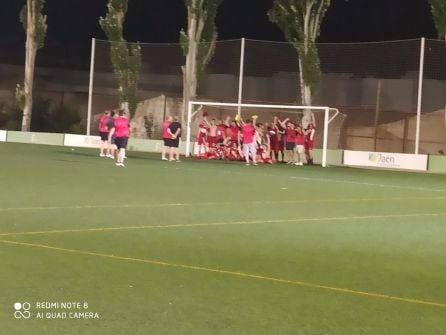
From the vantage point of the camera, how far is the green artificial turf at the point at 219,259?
7438 mm

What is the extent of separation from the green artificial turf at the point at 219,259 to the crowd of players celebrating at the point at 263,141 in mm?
14040

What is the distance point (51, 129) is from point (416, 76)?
22.2m

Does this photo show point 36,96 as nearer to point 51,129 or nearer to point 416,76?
point 51,129

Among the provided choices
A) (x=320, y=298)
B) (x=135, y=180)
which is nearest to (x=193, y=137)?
(x=135, y=180)

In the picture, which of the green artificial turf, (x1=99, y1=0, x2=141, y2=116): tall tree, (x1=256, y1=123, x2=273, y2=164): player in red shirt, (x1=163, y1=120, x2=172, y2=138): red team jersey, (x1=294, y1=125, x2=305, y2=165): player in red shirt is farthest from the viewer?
(x1=99, y1=0, x2=141, y2=116): tall tree

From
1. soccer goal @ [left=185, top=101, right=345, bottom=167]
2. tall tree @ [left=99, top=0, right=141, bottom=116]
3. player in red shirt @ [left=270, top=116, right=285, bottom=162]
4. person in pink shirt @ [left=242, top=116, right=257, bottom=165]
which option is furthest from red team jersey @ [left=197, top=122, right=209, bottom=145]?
tall tree @ [left=99, top=0, right=141, bottom=116]

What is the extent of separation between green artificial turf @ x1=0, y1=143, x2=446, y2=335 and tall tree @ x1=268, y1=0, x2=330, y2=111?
1860 centimetres

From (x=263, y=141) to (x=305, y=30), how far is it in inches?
266

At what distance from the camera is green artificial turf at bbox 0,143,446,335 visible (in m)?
7.44

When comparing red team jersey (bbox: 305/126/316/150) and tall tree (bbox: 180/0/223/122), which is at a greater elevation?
tall tree (bbox: 180/0/223/122)

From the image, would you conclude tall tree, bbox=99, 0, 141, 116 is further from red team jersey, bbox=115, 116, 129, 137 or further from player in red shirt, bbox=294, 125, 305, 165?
red team jersey, bbox=115, 116, 129, 137

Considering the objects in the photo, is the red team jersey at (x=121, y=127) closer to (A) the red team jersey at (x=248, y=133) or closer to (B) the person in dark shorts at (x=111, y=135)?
(B) the person in dark shorts at (x=111, y=135)

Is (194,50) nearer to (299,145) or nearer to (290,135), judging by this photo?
(290,135)

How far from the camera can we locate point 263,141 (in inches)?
1380
